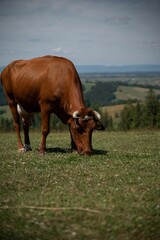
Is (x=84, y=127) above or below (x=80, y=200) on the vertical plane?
above

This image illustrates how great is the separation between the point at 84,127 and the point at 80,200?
6721 millimetres

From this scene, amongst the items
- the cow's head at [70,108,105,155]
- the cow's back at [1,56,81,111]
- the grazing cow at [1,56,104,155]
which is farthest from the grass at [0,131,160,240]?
the cow's back at [1,56,81,111]

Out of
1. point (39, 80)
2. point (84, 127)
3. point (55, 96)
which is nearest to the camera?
point (84, 127)

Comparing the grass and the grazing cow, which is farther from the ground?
the grazing cow

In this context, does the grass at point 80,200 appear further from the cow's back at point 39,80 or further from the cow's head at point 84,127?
the cow's back at point 39,80

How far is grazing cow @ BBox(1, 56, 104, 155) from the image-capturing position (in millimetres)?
16797

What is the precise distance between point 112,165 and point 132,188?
3899mm

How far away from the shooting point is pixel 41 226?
337 inches

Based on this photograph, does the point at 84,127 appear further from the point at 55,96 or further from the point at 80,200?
the point at 80,200

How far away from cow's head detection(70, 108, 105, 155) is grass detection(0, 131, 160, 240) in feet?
3.53

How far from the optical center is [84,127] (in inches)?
656

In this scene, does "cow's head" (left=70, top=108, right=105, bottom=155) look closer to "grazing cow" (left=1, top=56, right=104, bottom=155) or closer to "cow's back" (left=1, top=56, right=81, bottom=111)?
"grazing cow" (left=1, top=56, right=104, bottom=155)

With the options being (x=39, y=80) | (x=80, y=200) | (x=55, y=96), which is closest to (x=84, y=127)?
(x=55, y=96)

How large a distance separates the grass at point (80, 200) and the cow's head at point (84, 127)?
1076mm
